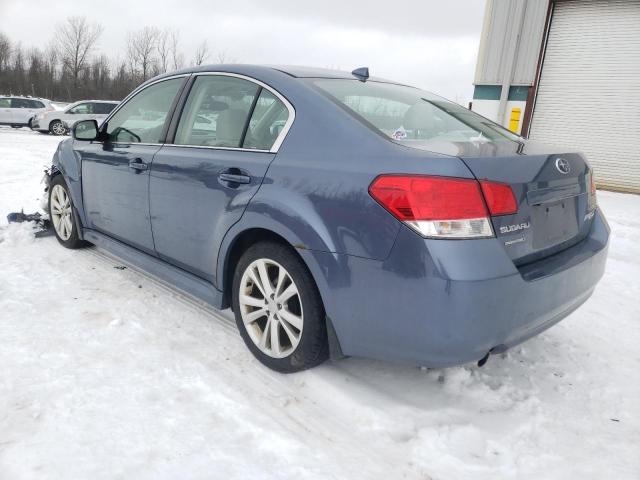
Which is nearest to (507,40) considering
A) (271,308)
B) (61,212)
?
(61,212)

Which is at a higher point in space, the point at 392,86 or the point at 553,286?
the point at 392,86

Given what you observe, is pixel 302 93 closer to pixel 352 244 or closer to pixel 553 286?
pixel 352 244

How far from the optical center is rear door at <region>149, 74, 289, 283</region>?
A: 2570 millimetres

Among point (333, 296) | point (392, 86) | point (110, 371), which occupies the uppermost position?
point (392, 86)

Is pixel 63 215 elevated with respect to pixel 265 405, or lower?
elevated

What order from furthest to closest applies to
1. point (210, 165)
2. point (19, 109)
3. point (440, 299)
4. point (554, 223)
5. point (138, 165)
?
point (19, 109) < point (138, 165) < point (210, 165) < point (554, 223) < point (440, 299)

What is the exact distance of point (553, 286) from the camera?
2.15 m

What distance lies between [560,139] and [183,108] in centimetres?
1113

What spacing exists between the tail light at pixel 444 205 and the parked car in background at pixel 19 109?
78.5ft

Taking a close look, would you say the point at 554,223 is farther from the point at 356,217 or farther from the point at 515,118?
the point at 515,118

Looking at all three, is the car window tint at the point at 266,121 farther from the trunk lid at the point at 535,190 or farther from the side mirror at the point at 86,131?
the side mirror at the point at 86,131

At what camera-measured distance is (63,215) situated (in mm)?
4488

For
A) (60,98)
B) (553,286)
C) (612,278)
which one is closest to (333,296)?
(553,286)

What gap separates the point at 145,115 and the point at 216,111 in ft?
3.00
